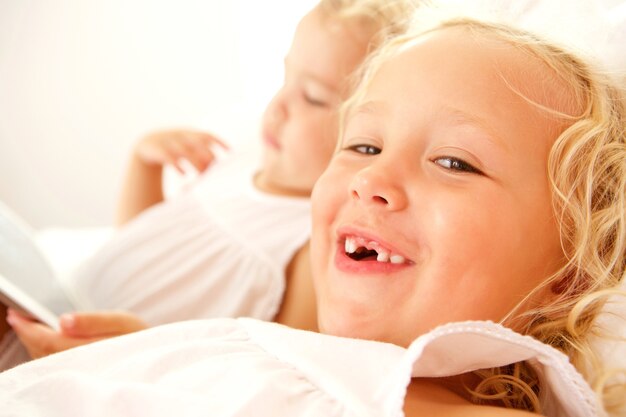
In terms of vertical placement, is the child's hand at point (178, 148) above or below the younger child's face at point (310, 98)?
below

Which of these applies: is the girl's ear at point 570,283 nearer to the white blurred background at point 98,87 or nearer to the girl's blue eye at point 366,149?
the girl's blue eye at point 366,149

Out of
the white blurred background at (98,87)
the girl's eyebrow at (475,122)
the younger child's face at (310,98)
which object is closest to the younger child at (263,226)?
the younger child's face at (310,98)

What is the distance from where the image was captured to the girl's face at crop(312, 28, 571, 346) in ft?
2.34

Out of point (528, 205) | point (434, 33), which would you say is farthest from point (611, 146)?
point (434, 33)

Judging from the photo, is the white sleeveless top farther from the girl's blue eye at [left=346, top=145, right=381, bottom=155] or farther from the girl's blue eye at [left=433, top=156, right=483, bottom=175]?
the girl's blue eye at [left=433, top=156, right=483, bottom=175]

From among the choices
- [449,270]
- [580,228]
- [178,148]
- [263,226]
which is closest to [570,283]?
[580,228]

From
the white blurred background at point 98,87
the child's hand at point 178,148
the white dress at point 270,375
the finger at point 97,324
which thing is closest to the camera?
the white dress at point 270,375

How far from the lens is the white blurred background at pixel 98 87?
6.37 ft

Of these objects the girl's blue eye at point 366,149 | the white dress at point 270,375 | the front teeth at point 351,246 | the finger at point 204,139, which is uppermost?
the girl's blue eye at point 366,149

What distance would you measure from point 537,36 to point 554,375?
407 millimetres

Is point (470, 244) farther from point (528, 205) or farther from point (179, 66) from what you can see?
point (179, 66)

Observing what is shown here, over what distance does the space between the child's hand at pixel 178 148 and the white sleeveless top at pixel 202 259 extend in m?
0.13

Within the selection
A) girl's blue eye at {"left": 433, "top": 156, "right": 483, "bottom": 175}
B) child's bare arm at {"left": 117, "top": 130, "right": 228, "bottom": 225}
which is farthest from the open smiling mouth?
child's bare arm at {"left": 117, "top": 130, "right": 228, "bottom": 225}

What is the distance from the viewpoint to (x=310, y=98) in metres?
1.20
